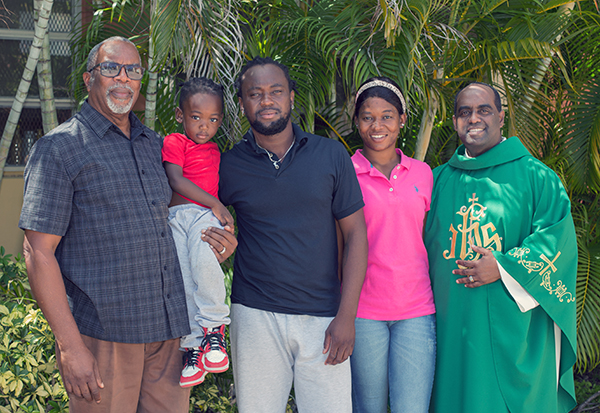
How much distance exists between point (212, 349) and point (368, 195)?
111 cm

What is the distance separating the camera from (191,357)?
2252 millimetres

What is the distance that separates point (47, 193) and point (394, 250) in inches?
64.3

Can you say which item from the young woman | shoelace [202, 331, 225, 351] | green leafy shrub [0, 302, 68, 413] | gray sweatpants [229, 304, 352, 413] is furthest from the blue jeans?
green leafy shrub [0, 302, 68, 413]

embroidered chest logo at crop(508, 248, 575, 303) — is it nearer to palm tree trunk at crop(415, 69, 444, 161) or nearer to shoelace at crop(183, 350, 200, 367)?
shoelace at crop(183, 350, 200, 367)

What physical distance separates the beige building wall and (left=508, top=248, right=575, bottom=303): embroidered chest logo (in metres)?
4.78

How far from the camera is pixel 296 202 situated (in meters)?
2.36

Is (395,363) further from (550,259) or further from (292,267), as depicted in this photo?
(550,259)

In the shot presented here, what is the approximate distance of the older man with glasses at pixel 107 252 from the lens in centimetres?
196

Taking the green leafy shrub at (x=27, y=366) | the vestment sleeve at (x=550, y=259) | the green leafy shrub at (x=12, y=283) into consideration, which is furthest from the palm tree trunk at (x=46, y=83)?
the vestment sleeve at (x=550, y=259)

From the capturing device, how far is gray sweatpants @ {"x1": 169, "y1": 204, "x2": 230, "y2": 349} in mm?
2314

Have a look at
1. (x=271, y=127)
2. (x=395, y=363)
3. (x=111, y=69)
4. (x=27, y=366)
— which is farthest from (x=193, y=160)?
(x=27, y=366)

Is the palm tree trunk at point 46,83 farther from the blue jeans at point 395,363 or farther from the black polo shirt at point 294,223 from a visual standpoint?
the blue jeans at point 395,363

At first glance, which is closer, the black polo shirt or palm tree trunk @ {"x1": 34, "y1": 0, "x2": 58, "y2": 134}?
the black polo shirt

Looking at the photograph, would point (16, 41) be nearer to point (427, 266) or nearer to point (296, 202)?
point (296, 202)
